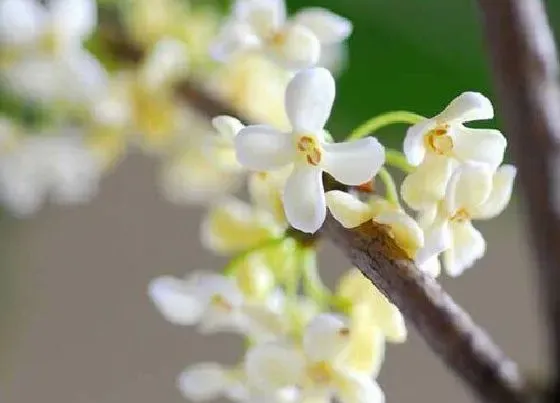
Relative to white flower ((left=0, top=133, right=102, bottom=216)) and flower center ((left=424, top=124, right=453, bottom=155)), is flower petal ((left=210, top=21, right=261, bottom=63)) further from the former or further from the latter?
white flower ((left=0, top=133, right=102, bottom=216))

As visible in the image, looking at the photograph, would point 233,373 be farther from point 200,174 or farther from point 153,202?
point 153,202

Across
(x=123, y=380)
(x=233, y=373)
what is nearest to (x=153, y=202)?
(x=123, y=380)

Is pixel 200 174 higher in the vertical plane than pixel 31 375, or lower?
higher

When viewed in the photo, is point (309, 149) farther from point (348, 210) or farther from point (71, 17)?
point (71, 17)

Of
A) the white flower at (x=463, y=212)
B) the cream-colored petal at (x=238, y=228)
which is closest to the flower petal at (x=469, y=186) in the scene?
the white flower at (x=463, y=212)

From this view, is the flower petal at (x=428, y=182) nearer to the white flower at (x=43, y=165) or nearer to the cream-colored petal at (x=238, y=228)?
the cream-colored petal at (x=238, y=228)

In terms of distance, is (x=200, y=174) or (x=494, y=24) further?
(x=200, y=174)
